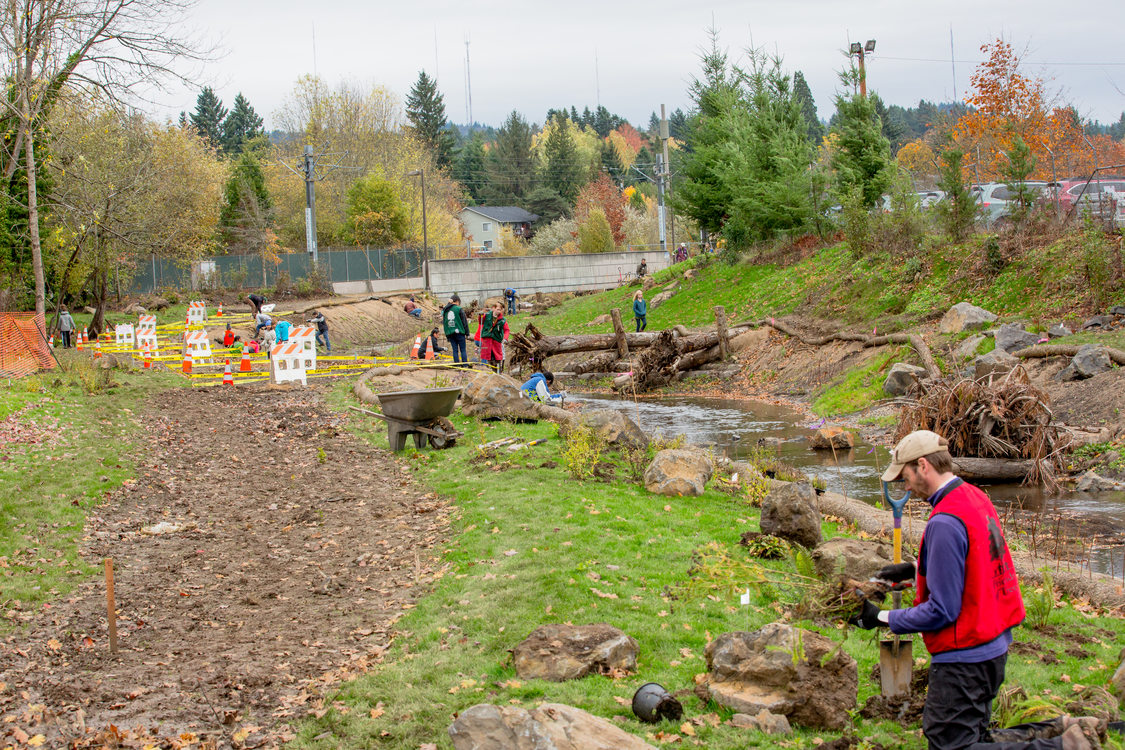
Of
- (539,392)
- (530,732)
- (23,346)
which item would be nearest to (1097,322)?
(539,392)

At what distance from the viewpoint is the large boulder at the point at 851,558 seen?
7.04m

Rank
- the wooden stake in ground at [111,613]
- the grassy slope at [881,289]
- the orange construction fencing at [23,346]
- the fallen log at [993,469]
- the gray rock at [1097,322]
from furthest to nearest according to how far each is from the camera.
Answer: the orange construction fencing at [23,346] → the grassy slope at [881,289] → the gray rock at [1097,322] → the fallen log at [993,469] → the wooden stake in ground at [111,613]

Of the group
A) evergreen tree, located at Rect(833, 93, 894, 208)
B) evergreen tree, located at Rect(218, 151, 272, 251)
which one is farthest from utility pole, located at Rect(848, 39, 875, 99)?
evergreen tree, located at Rect(218, 151, 272, 251)

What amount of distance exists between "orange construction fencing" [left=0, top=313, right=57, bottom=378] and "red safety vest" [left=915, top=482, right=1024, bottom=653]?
21.3m

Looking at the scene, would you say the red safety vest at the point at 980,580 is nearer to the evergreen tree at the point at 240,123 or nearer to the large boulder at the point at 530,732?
the large boulder at the point at 530,732

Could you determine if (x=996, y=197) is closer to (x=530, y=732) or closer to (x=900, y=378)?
(x=900, y=378)

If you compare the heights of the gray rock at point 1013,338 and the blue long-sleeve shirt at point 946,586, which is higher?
the gray rock at point 1013,338

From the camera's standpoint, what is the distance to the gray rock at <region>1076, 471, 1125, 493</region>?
1148 cm

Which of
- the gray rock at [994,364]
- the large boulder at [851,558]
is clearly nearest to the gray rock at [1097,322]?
the gray rock at [994,364]

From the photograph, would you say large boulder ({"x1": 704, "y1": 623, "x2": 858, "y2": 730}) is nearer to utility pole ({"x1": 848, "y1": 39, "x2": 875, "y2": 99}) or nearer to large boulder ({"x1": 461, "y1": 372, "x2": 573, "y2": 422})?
large boulder ({"x1": 461, "y1": 372, "x2": 573, "y2": 422})

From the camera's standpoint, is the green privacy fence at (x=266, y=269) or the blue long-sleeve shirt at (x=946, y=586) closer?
the blue long-sleeve shirt at (x=946, y=586)

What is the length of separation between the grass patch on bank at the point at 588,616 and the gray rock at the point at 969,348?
30.3 ft

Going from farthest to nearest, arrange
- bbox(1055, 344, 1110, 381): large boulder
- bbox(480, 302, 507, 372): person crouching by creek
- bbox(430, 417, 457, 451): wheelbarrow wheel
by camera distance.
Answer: bbox(480, 302, 507, 372): person crouching by creek, bbox(1055, 344, 1110, 381): large boulder, bbox(430, 417, 457, 451): wheelbarrow wheel

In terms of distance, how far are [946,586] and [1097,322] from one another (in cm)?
1639
